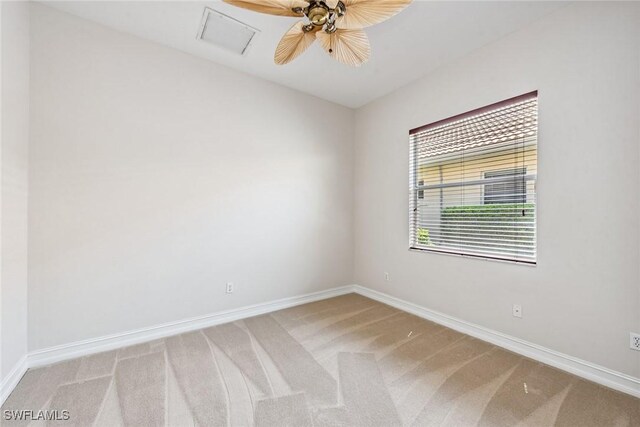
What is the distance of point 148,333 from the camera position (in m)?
2.49

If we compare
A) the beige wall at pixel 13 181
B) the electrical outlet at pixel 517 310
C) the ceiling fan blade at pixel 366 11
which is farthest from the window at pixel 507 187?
the beige wall at pixel 13 181

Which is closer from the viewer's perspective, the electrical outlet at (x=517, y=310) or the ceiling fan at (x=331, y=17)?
the ceiling fan at (x=331, y=17)

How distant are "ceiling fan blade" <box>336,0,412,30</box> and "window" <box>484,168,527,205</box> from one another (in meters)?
1.75

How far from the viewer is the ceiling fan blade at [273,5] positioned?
1462 millimetres

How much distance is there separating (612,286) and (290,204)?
2909 millimetres

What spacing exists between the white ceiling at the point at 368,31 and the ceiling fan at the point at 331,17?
60 cm

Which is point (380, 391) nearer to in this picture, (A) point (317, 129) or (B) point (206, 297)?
(B) point (206, 297)

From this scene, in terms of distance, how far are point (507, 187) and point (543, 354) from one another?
1.39m

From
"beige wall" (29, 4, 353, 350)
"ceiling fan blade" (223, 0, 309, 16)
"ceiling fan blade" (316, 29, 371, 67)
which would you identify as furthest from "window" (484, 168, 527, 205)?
"ceiling fan blade" (223, 0, 309, 16)

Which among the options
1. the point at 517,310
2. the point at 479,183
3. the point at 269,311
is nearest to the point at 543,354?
the point at 517,310

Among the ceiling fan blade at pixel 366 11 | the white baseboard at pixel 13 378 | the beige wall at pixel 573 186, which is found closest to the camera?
the ceiling fan blade at pixel 366 11

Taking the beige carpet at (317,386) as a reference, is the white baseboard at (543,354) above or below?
above

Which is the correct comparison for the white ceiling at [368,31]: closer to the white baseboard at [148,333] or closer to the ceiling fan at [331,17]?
the ceiling fan at [331,17]

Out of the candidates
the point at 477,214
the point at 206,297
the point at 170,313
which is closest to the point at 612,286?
the point at 477,214
